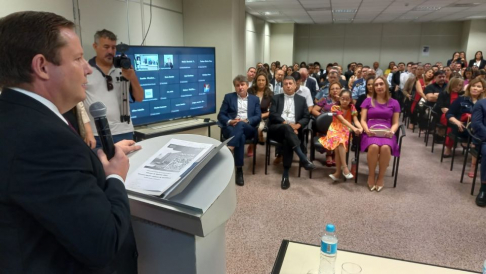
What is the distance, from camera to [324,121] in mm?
4125

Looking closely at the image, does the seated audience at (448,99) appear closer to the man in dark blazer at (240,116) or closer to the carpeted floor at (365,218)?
the carpeted floor at (365,218)

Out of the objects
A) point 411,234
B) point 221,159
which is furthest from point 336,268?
point 411,234

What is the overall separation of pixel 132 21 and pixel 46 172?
388cm

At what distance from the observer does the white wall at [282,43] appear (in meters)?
13.4

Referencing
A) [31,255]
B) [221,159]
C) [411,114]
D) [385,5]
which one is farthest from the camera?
[385,5]

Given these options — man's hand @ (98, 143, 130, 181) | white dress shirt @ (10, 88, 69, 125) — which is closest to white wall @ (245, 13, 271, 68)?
man's hand @ (98, 143, 130, 181)

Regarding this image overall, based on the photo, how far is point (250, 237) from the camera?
109 inches

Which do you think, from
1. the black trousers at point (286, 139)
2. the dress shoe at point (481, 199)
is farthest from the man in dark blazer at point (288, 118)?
the dress shoe at point (481, 199)

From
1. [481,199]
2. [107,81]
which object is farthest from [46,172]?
[481,199]

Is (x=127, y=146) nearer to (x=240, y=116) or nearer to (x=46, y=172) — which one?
(x=46, y=172)

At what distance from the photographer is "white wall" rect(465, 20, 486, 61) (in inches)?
450

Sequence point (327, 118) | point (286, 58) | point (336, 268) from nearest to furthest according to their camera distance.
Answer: point (336, 268) → point (327, 118) → point (286, 58)

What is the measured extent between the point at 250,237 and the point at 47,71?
233 centimetres

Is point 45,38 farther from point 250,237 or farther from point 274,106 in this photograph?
point 274,106
